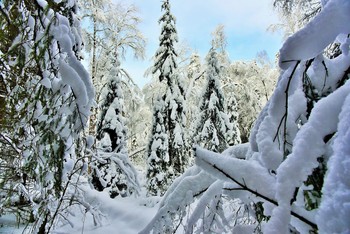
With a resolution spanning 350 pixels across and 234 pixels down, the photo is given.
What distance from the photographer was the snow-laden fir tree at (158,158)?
36.1 feet

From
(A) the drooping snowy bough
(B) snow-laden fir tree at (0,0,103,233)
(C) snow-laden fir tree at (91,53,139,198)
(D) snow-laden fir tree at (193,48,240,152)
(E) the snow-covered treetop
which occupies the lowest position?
(A) the drooping snowy bough

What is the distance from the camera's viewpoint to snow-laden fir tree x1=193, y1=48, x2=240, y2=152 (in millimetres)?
11805

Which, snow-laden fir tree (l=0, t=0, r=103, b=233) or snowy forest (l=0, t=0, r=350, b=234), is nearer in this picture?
snowy forest (l=0, t=0, r=350, b=234)

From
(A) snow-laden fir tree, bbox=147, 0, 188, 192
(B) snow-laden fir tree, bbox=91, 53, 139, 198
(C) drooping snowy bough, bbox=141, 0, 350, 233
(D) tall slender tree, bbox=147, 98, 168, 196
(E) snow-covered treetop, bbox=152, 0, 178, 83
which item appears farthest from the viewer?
(E) snow-covered treetop, bbox=152, 0, 178, 83

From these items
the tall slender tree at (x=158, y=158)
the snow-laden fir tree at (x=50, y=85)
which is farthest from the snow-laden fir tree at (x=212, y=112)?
the snow-laden fir tree at (x=50, y=85)

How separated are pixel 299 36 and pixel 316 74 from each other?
593 millimetres

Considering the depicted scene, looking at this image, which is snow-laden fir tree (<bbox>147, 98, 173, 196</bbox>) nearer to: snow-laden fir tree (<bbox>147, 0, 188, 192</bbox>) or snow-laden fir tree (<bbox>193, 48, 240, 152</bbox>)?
snow-laden fir tree (<bbox>147, 0, 188, 192</bbox>)

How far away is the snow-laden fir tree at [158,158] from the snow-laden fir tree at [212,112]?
4.27 feet

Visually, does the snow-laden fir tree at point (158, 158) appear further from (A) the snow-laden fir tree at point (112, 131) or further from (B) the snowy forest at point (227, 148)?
(B) the snowy forest at point (227, 148)

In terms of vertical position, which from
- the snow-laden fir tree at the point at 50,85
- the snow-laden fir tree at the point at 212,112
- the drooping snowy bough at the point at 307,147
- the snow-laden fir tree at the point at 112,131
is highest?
the snow-laden fir tree at the point at 212,112

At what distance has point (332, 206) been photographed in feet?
1.95

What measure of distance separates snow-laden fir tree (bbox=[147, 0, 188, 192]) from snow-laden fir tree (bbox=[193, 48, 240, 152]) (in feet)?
2.22

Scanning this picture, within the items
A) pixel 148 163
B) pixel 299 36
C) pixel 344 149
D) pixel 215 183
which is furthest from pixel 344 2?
pixel 148 163

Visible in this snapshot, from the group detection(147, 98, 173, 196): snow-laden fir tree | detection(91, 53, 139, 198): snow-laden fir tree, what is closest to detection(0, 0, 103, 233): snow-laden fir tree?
detection(91, 53, 139, 198): snow-laden fir tree
